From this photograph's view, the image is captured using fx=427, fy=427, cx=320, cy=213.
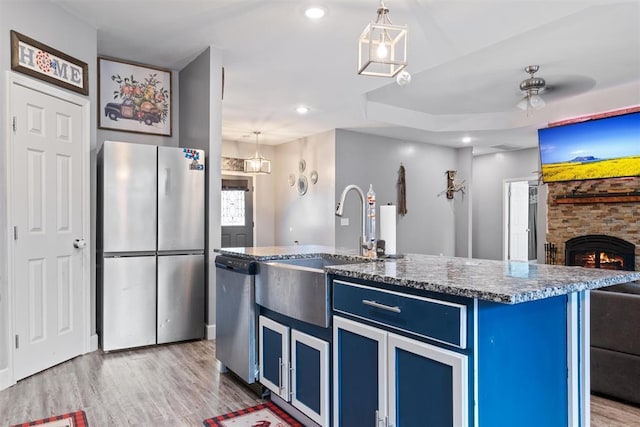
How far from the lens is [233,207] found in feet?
26.5

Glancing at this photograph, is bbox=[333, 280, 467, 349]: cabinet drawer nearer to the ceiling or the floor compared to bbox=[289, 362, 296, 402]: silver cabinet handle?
nearer to the ceiling

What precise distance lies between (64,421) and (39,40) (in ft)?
8.68

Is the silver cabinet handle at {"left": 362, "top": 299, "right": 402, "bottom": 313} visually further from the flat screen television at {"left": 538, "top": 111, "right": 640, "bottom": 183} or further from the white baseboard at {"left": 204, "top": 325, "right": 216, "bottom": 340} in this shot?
the flat screen television at {"left": 538, "top": 111, "right": 640, "bottom": 183}

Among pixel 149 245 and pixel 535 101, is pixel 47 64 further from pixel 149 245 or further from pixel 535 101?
pixel 535 101

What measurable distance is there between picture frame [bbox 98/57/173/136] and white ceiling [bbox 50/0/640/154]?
0.14m

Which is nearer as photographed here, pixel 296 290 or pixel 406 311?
pixel 406 311

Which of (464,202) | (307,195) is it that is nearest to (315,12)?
(307,195)

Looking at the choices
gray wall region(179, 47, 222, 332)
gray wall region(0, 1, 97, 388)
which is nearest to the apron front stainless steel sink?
gray wall region(179, 47, 222, 332)

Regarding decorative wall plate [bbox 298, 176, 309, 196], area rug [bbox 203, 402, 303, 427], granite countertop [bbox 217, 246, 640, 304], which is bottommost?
area rug [bbox 203, 402, 303, 427]

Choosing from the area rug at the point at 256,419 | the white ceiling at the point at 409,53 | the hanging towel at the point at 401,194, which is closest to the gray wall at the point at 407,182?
the hanging towel at the point at 401,194

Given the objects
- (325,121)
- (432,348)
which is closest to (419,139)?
(325,121)

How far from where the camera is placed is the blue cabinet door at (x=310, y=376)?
6.56ft

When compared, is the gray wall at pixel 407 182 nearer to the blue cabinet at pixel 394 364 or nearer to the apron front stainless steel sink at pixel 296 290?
the apron front stainless steel sink at pixel 296 290

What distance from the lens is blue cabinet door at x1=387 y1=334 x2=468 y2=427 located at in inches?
53.7
